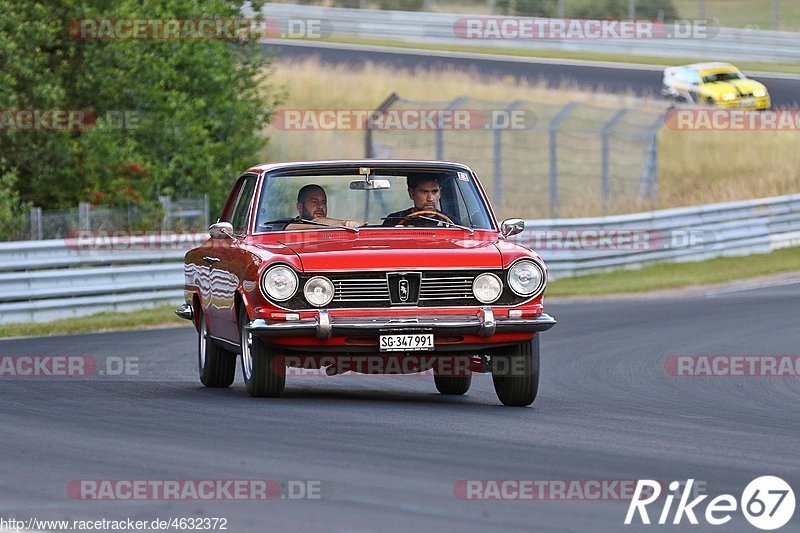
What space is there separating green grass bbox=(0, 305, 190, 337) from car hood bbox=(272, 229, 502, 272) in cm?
915

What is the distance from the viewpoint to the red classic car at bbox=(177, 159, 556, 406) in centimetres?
1015

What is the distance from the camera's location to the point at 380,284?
10.2 meters

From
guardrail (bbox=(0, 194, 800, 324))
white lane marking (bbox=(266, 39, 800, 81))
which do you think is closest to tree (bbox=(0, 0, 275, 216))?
guardrail (bbox=(0, 194, 800, 324))

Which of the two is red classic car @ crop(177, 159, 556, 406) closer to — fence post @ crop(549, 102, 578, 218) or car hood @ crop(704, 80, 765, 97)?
fence post @ crop(549, 102, 578, 218)

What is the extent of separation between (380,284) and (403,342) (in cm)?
40

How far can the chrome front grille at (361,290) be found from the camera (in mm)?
10180

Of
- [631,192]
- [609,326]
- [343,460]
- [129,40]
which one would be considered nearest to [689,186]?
[631,192]

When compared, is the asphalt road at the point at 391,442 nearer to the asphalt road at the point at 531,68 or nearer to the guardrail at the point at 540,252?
the guardrail at the point at 540,252

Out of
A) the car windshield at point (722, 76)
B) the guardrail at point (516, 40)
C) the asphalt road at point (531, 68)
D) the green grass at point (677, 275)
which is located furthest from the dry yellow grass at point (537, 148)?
the green grass at point (677, 275)

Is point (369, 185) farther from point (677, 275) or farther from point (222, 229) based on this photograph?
point (677, 275)

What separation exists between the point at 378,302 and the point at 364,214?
→ 231 cm

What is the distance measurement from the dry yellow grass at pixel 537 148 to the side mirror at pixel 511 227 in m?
20.5

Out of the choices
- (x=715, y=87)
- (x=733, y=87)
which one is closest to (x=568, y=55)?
(x=715, y=87)

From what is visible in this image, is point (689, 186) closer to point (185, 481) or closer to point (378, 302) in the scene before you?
point (378, 302)
